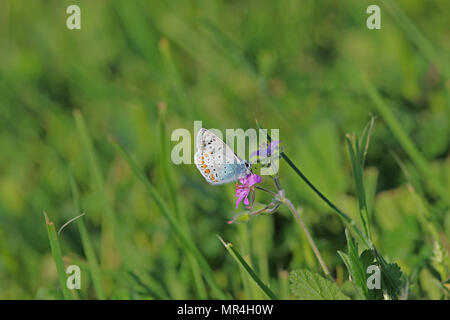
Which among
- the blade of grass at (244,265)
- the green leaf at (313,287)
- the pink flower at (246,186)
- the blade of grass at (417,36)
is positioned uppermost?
the blade of grass at (417,36)

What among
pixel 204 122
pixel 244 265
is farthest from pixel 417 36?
pixel 244 265

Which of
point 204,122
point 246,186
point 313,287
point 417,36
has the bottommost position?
point 313,287

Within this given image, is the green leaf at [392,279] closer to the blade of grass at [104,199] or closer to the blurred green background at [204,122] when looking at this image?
the blurred green background at [204,122]

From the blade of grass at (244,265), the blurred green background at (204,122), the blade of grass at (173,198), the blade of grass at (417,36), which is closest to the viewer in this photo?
the blade of grass at (244,265)

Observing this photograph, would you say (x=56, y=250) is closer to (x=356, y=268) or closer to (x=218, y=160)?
(x=218, y=160)

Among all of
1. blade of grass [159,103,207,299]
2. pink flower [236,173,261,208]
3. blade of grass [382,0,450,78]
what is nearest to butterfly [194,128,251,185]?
pink flower [236,173,261,208]

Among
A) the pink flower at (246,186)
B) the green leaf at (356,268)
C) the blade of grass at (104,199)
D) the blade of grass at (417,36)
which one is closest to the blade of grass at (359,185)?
the green leaf at (356,268)

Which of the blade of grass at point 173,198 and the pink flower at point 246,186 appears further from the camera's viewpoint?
the blade of grass at point 173,198

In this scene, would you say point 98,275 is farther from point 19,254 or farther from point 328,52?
point 328,52
